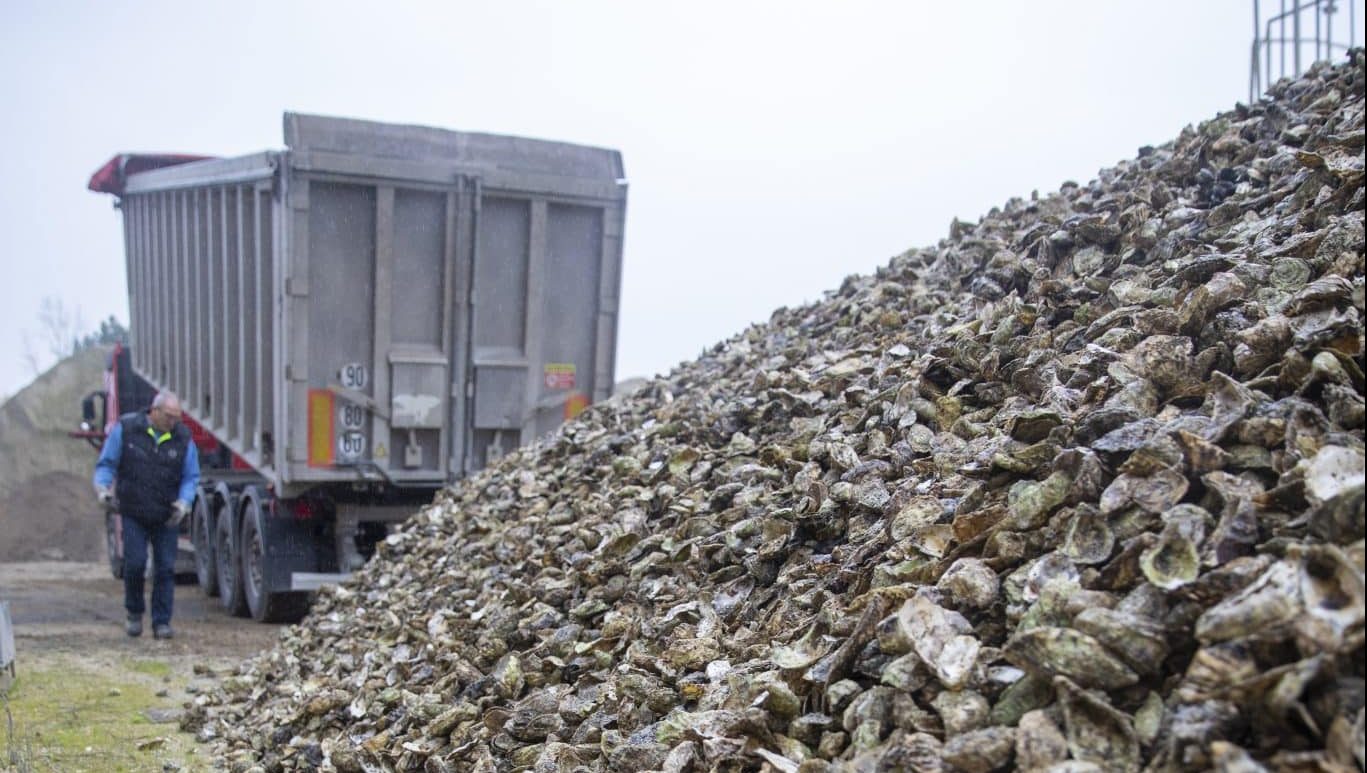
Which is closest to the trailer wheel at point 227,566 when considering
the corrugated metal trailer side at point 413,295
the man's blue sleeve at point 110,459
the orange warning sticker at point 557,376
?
the corrugated metal trailer side at point 413,295

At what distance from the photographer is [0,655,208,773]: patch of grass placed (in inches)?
188

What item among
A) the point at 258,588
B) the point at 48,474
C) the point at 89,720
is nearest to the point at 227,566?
the point at 258,588

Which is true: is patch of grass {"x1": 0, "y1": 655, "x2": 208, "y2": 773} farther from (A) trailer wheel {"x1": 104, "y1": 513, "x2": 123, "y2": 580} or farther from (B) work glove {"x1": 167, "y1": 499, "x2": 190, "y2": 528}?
(A) trailer wheel {"x1": 104, "y1": 513, "x2": 123, "y2": 580}

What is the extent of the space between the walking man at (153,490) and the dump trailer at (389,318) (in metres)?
0.62

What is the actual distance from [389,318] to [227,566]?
10.3 ft

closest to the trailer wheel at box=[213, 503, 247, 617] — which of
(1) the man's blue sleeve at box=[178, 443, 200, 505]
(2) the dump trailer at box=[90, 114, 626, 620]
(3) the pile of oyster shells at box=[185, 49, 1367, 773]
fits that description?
(2) the dump trailer at box=[90, 114, 626, 620]

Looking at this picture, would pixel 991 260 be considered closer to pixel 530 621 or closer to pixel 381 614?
pixel 530 621

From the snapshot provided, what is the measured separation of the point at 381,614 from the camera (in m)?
5.36

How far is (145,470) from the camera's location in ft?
25.7

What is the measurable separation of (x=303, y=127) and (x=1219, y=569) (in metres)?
6.65

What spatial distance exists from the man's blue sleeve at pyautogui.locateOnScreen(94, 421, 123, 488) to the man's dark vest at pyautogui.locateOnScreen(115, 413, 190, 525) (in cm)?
3

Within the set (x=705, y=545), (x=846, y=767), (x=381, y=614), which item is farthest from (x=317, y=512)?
(x=846, y=767)

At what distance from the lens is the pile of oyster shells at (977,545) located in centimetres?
211

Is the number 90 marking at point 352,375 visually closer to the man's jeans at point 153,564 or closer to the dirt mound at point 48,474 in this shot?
the man's jeans at point 153,564
